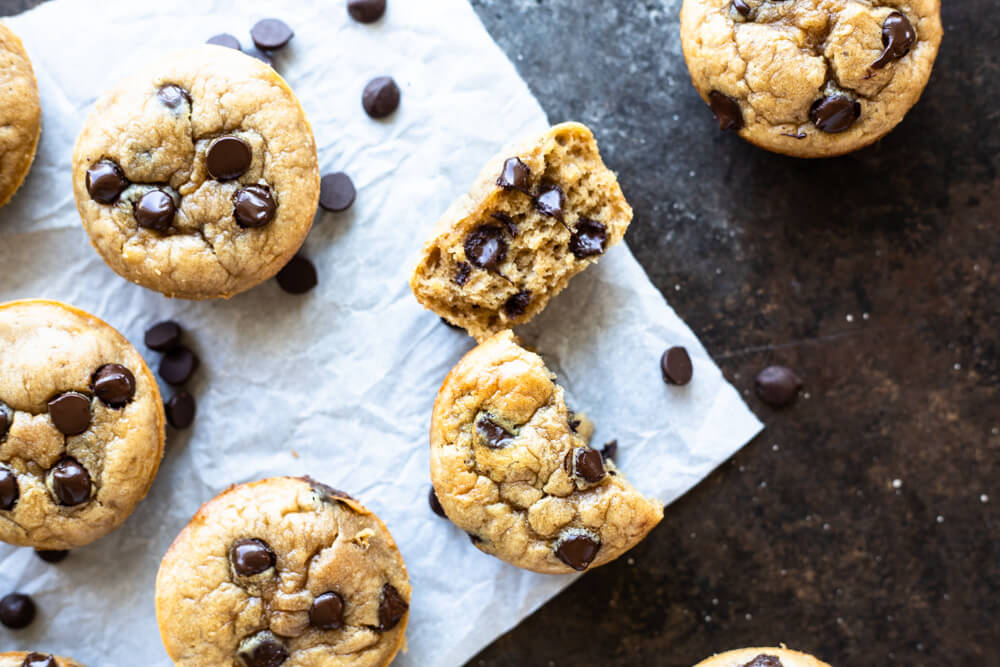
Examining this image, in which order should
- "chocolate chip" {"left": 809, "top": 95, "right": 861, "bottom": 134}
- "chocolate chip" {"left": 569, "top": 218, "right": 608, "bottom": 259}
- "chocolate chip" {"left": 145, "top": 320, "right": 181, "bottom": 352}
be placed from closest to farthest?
"chocolate chip" {"left": 809, "top": 95, "right": 861, "bottom": 134} → "chocolate chip" {"left": 569, "top": 218, "right": 608, "bottom": 259} → "chocolate chip" {"left": 145, "top": 320, "right": 181, "bottom": 352}

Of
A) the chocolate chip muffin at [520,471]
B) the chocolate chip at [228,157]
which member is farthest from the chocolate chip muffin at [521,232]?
the chocolate chip at [228,157]

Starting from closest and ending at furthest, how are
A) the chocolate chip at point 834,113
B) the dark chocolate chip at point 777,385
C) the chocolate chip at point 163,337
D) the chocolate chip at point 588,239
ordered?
the chocolate chip at point 834,113
the chocolate chip at point 588,239
the chocolate chip at point 163,337
the dark chocolate chip at point 777,385

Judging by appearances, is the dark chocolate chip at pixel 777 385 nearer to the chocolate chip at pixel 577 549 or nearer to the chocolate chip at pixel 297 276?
the chocolate chip at pixel 577 549

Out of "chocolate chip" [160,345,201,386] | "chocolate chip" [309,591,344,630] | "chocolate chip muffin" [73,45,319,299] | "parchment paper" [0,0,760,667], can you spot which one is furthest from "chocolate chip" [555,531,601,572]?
"chocolate chip" [160,345,201,386]

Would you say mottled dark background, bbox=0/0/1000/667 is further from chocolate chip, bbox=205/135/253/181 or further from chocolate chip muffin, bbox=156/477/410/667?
chocolate chip, bbox=205/135/253/181

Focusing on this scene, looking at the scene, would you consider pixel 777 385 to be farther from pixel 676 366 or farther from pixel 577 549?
pixel 577 549

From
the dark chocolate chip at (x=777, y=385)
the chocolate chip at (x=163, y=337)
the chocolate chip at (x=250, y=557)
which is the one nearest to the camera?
the chocolate chip at (x=250, y=557)

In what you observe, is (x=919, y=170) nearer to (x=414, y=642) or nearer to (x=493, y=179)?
(x=493, y=179)
